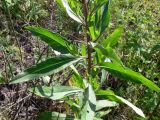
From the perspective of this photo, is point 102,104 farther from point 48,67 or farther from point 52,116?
point 48,67

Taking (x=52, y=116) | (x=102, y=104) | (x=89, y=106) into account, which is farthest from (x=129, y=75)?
(x=52, y=116)

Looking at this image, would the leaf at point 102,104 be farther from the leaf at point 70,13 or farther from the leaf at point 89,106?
the leaf at point 70,13

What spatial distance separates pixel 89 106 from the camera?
2.21 metres

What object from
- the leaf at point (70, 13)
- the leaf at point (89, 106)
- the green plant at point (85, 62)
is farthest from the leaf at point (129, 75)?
the leaf at point (70, 13)

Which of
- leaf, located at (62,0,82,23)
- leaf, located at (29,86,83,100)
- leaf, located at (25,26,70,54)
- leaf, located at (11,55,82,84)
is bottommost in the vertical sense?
leaf, located at (29,86,83,100)

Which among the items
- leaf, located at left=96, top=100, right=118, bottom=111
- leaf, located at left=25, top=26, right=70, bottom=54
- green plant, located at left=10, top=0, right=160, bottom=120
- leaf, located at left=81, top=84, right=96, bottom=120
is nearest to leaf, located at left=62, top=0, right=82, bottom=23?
green plant, located at left=10, top=0, right=160, bottom=120

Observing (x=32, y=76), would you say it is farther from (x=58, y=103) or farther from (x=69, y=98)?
(x=58, y=103)

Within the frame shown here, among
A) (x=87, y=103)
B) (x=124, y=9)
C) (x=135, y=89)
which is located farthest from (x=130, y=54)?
(x=87, y=103)

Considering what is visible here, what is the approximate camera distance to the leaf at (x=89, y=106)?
2150 millimetres

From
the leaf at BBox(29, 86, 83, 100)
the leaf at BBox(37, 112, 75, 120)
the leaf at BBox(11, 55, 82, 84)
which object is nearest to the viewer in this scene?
the leaf at BBox(11, 55, 82, 84)

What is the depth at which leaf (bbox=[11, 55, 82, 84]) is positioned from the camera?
2.10 m

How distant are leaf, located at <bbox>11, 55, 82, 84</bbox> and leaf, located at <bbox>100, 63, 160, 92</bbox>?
238mm

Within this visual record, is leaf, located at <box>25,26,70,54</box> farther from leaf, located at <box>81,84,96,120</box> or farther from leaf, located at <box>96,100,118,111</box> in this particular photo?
leaf, located at <box>96,100,118,111</box>

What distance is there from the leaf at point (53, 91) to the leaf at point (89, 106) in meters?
0.10
